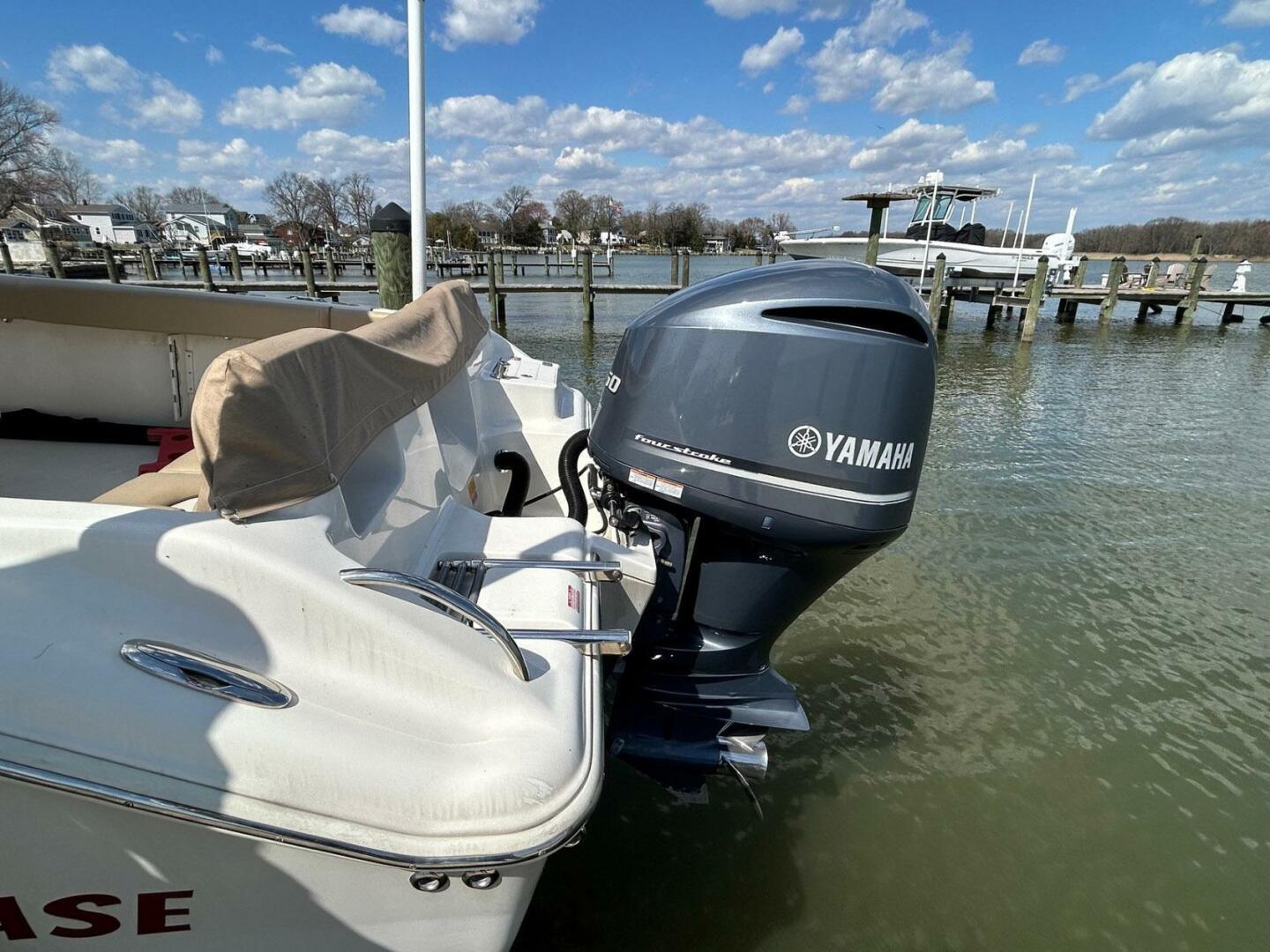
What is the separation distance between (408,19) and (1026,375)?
10800 millimetres

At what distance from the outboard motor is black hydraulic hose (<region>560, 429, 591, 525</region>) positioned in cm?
32

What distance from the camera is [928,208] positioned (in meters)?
18.8

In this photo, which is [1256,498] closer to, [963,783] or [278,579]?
[963,783]

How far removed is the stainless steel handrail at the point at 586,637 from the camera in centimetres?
133

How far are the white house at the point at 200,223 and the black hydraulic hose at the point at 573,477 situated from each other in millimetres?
63474

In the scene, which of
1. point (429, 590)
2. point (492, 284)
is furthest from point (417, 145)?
point (492, 284)

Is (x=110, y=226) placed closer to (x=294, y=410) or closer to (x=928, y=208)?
(x=928, y=208)

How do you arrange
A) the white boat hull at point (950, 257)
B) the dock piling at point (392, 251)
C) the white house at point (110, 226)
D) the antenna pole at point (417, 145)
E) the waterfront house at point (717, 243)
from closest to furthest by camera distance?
the antenna pole at point (417, 145), the dock piling at point (392, 251), the white boat hull at point (950, 257), the white house at point (110, 226), the waterfront house at point (717, 243)

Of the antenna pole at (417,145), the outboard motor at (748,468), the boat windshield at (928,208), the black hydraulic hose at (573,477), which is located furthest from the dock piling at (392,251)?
the boat windshield at (928,208)

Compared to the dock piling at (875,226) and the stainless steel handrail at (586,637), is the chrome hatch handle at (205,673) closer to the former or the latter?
the stainless steel handrail at (586,637)

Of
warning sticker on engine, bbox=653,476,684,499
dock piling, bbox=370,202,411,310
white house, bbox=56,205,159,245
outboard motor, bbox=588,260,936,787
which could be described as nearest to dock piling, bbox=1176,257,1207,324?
dock piling, bbox=370,202,411,310

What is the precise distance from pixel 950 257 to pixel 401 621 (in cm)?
2050

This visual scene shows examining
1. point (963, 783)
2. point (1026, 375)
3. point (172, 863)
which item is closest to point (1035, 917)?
point (963, 783)

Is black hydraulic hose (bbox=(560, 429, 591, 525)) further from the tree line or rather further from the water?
the tree line
